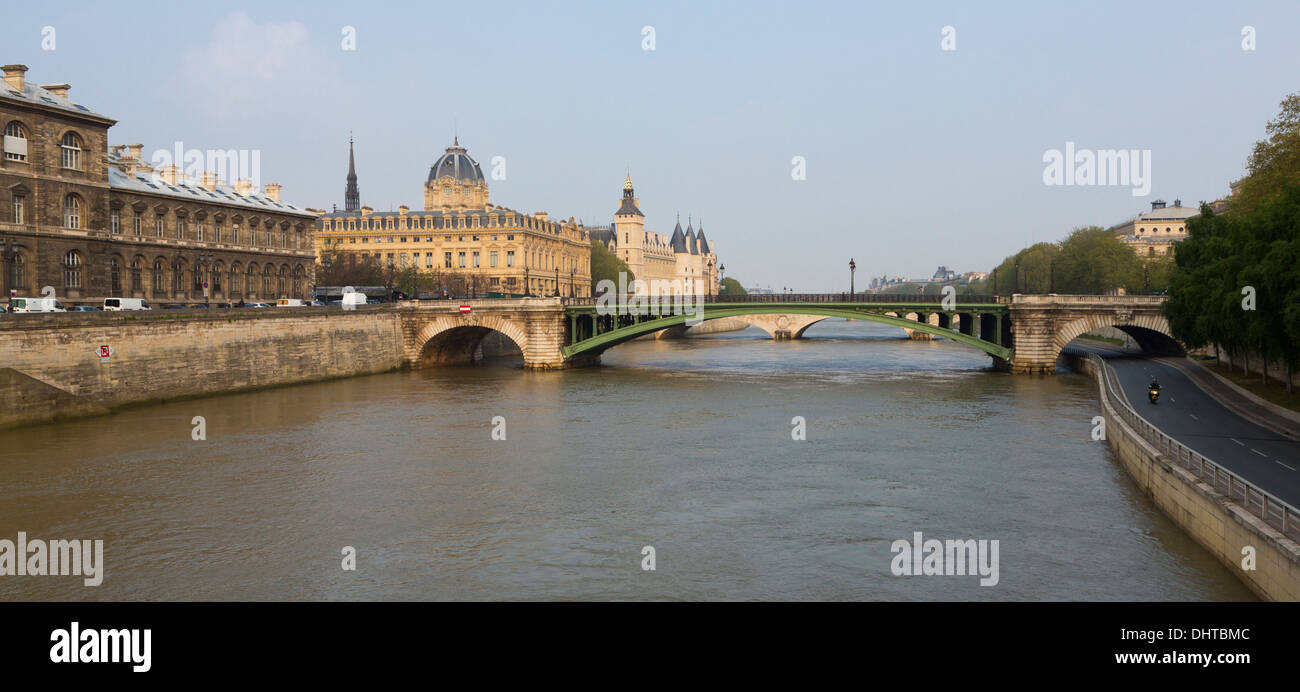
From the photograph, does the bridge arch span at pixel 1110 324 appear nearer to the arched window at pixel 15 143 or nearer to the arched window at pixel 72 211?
the arched window at pixel 72 211

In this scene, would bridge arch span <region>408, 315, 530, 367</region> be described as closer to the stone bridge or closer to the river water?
the stone bridge

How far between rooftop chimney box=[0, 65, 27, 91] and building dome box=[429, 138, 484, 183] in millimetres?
77973

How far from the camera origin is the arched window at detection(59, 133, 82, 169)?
43906mm

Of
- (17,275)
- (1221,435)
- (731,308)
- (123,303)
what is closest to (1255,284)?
(1221,435)

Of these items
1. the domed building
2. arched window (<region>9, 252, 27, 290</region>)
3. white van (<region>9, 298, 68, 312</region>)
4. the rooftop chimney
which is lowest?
white van (<region>9, 298, 68, 312</region>)

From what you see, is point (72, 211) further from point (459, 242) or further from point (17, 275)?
point (459, 242)

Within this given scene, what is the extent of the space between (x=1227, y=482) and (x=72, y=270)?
4625cm

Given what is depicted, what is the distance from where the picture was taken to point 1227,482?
55.5ft

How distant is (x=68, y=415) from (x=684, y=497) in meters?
23.3

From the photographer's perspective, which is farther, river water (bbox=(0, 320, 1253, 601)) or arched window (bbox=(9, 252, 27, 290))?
arched window (bbox=(9, 252, 27, 290))

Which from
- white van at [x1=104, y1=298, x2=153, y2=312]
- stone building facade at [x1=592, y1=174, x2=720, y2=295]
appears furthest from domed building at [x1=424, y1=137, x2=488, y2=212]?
white van at [x1=104, y1=298, x2=153, y2=312]
